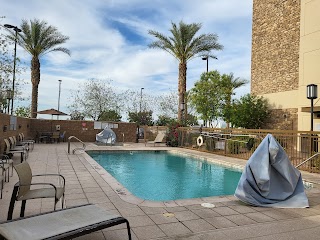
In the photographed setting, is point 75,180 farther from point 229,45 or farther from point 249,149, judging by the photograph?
point 229,45

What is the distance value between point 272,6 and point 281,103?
278 inches

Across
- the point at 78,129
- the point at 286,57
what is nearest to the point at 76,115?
the point at 78,129

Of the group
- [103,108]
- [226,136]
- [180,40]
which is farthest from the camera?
[103,108]

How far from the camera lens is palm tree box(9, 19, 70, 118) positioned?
64.7 ft

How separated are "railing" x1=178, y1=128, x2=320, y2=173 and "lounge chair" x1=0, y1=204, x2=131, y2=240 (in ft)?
23.7

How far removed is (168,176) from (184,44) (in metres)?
A: 12.4

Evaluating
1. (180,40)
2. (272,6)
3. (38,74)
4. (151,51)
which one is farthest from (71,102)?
(272,6)

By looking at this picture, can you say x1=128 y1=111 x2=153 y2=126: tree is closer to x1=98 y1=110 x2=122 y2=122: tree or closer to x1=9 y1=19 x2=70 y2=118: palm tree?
x1=98 y1=110 x2=122 y2=122: tree

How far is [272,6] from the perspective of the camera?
19.3m

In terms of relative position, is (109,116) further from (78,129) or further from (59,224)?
(59,224)

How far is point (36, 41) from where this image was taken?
1998 cm

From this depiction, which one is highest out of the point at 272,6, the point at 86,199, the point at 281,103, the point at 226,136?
the point at 272,6

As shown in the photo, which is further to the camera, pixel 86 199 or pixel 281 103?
pixel 281 103

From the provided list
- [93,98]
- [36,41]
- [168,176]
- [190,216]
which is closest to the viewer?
[190,216]
